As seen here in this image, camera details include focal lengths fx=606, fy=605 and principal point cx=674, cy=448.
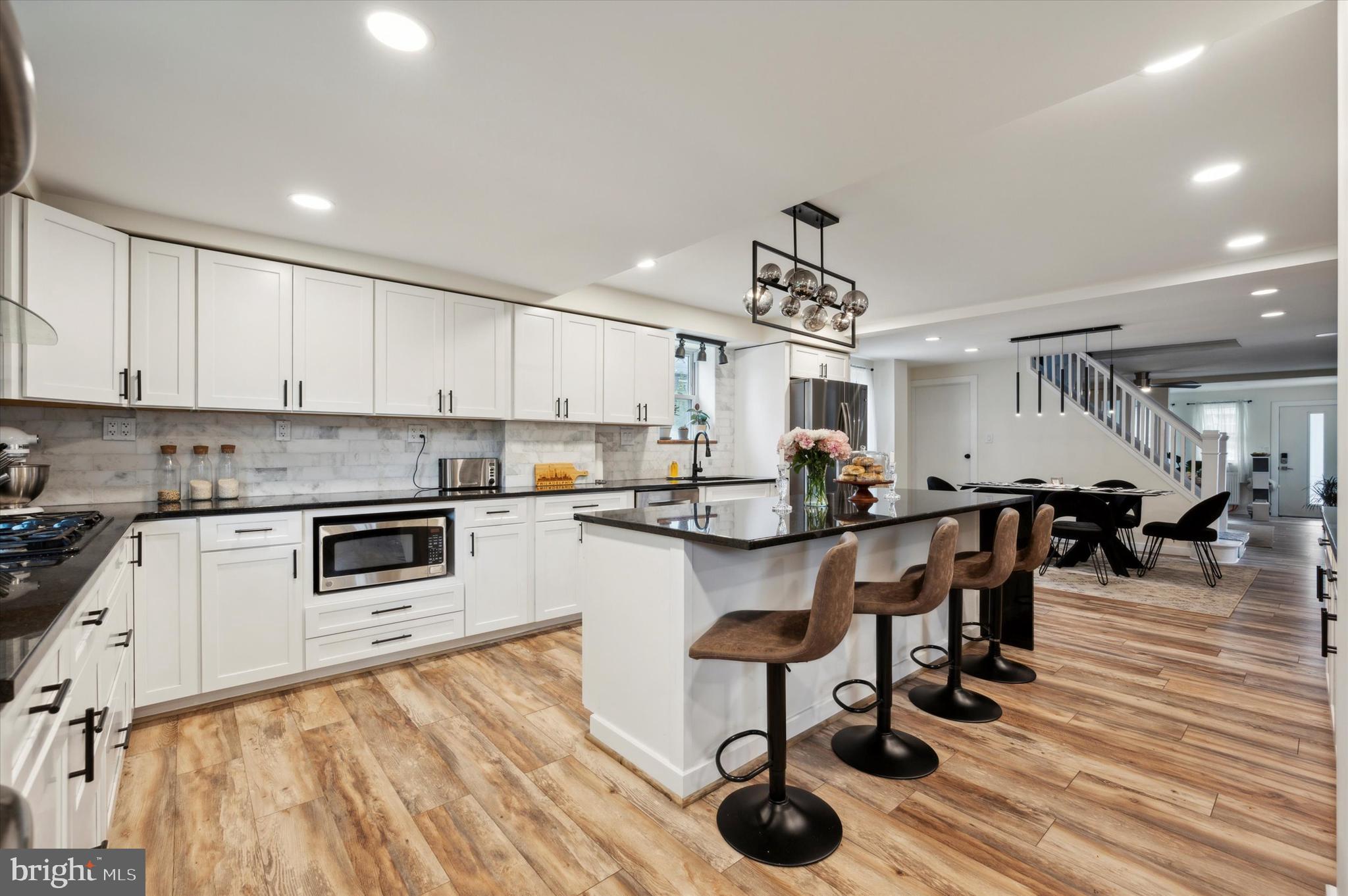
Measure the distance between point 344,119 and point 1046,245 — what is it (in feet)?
13.0

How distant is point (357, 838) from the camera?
1946 mm

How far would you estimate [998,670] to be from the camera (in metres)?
3.24

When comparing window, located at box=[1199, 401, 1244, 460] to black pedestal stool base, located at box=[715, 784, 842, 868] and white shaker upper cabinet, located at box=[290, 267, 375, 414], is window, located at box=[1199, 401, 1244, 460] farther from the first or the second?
white shaker upper cabinet, located at box=[290, 267, 375, 414]

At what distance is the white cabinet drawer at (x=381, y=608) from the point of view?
3229 mm

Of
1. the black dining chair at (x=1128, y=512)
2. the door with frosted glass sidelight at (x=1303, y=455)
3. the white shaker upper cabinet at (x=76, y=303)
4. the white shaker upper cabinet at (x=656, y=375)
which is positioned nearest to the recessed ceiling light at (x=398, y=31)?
the white shaker upper cabinet at (x=76, y=303)

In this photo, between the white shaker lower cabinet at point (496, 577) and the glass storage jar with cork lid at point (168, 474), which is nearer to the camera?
the glass storage jar with cork lid at point (168, 474)

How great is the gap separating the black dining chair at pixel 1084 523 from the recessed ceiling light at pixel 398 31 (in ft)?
19.4

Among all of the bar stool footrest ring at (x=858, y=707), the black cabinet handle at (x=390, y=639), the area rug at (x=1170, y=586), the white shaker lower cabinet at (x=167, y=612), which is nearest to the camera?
the bar stool footrest ring at (x=858, y=707)

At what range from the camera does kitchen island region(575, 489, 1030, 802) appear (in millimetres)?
2170

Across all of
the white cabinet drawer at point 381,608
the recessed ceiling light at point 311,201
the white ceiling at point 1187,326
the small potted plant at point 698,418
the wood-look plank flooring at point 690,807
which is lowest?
the wood-look plank flooring at point 690,807

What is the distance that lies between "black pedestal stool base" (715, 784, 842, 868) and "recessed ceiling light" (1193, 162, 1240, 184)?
3.33 metres

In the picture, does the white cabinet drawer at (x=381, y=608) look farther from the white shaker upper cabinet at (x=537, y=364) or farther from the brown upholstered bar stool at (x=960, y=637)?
the brown upholstered bar stool at (x=960, y=637)

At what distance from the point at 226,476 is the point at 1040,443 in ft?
29.2

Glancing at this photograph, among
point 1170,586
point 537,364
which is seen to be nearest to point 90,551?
point 537,364
